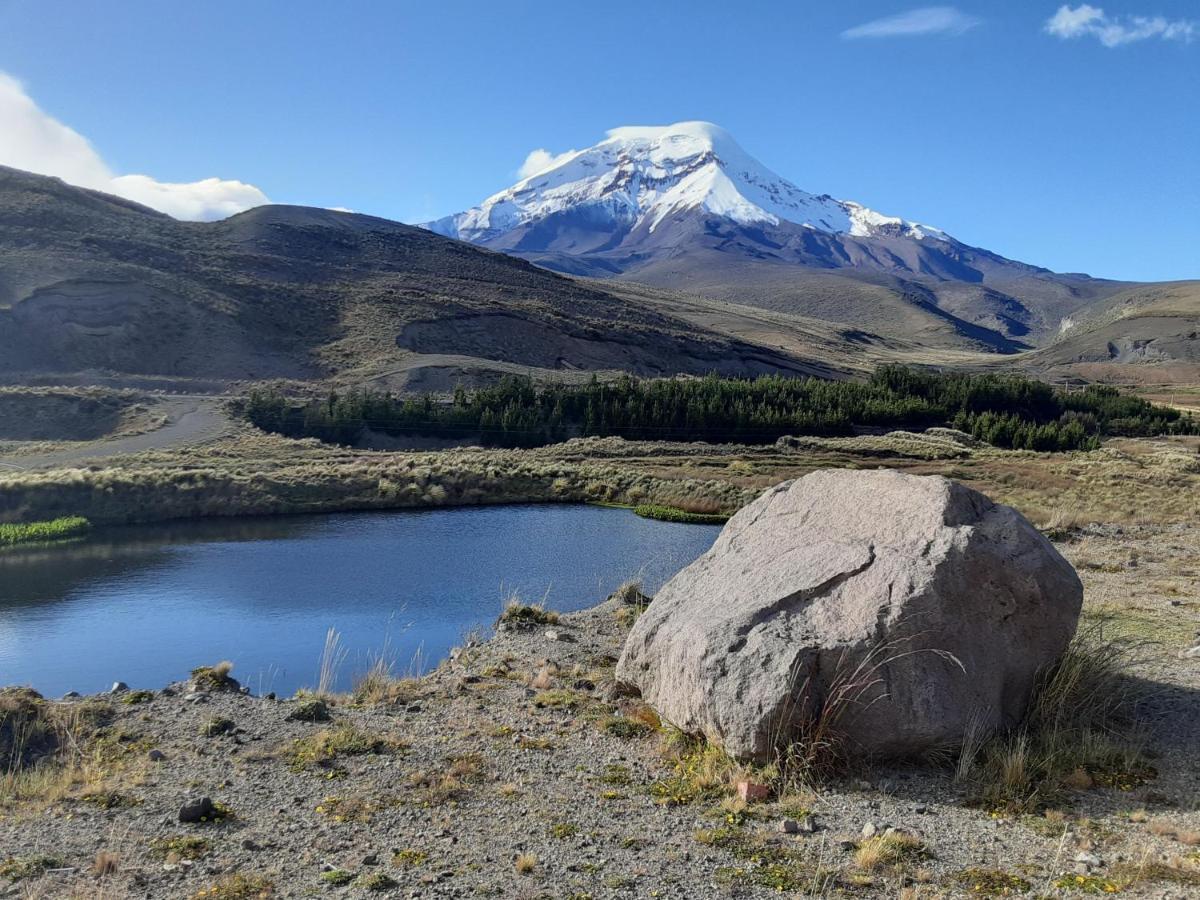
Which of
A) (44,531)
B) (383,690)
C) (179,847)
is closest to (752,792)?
(179,847)

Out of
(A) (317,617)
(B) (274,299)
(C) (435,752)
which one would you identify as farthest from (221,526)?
(B) (274,299)

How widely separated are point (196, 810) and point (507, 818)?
2549mm

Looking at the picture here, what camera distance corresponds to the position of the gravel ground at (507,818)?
6195 mm

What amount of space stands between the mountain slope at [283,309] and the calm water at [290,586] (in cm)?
4311

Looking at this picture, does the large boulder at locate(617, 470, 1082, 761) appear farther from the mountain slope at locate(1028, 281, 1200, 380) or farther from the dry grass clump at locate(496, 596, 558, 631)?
the mountain slope at locate(1028, 281, 1200, 380)

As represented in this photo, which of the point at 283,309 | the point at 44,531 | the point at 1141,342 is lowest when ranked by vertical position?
the point at 44,531

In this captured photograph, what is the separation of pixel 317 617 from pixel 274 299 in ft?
257

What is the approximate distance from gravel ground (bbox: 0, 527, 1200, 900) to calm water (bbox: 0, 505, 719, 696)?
4.19 metres

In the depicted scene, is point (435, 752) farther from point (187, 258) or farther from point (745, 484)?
point (187, 258)

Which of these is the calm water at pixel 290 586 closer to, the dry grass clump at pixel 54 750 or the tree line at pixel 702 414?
the dry grass clump at pixel 54 750

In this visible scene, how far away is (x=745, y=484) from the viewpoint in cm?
3856

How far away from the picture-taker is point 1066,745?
8141 mm

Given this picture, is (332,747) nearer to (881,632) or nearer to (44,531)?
(881,632)

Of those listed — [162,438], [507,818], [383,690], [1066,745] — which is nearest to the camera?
[507,818]
